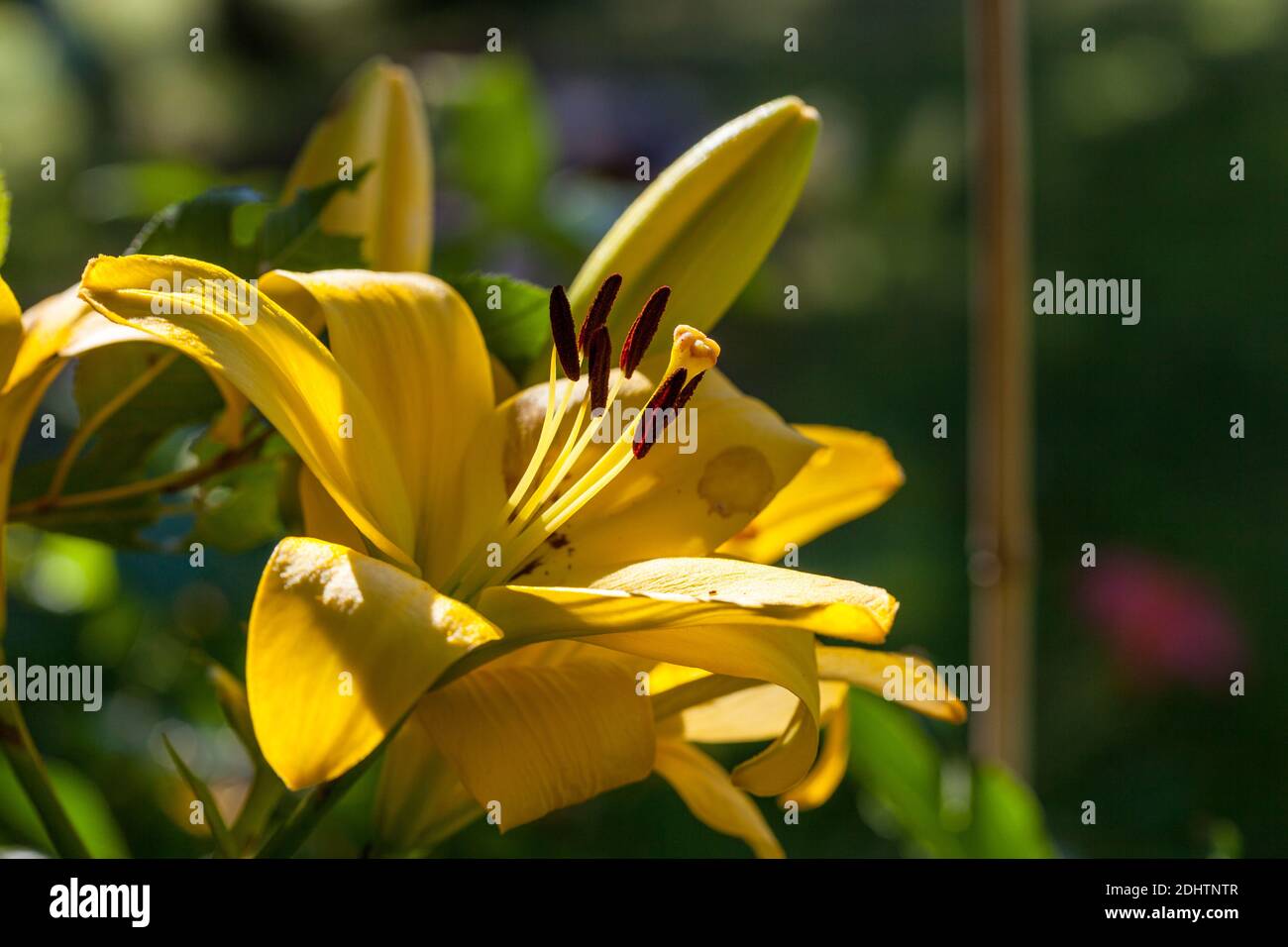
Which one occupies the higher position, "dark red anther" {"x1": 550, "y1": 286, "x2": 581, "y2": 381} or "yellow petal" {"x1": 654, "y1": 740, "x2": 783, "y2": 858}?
"dark red anther" {"x1": 550, "y1": 286, "x2": 581, "y2": 381}

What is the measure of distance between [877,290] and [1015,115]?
1493mm

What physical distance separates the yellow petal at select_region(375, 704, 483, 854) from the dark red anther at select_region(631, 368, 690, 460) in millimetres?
109

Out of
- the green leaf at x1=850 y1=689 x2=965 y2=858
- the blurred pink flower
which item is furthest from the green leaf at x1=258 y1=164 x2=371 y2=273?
the blurred pink flower

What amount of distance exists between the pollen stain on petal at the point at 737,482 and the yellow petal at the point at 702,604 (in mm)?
37

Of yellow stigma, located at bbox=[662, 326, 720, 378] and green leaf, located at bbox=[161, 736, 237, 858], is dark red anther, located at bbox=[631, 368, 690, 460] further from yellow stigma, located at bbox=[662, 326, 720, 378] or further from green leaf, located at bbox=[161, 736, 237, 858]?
green leaf, located at bbox=[161, 736, 237, 858]

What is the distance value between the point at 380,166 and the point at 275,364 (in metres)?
0.15

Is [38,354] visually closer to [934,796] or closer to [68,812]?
[68,812]

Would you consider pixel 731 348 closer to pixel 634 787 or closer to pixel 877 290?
pixel 877 290

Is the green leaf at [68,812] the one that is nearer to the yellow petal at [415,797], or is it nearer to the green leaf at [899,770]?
the yellow petal at [415,797]

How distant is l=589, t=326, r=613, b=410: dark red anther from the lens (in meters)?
0.40

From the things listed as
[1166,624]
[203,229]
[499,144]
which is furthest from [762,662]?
[1166,624]

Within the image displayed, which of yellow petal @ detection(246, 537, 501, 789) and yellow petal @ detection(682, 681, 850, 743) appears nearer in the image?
yellow petal @ detection(246, 537, 501, 789)

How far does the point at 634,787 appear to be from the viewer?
32.1 inches
